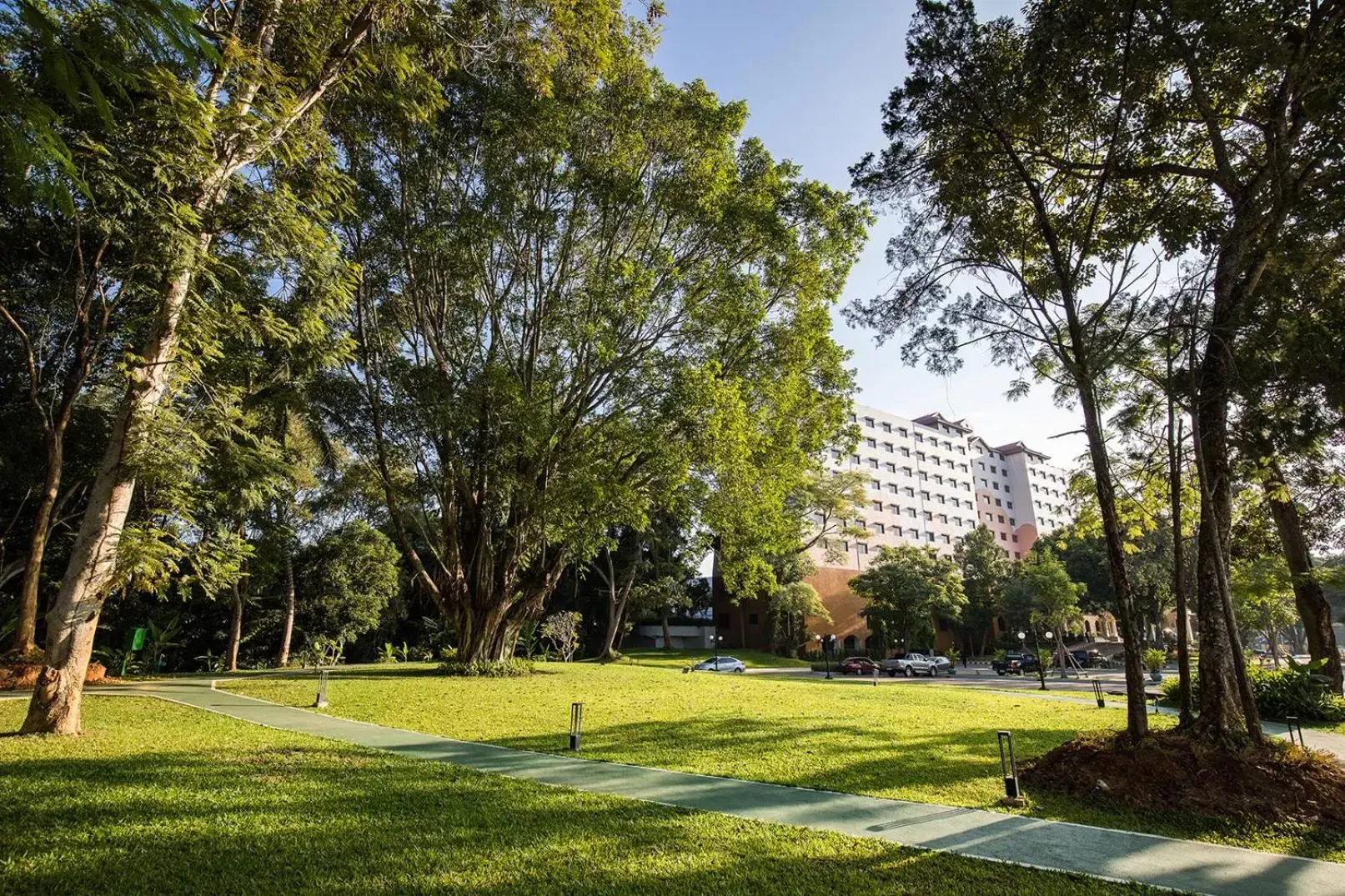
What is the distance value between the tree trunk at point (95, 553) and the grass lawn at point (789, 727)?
390cm

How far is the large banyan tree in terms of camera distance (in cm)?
1562

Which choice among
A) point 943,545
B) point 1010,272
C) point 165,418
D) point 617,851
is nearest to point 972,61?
point 1010,272

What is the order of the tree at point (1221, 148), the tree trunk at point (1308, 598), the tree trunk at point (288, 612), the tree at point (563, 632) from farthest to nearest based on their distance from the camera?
1. the tree at point (563, 632)
2. the tree trunk at point (288, 612)
3. the tree trunk at point (1308, 598)
4. the tree at point (1221, 148)

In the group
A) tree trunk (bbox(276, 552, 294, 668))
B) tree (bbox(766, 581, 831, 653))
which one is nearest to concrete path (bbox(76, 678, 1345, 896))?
tree trunk (bbox(276, 552, 294, 668))

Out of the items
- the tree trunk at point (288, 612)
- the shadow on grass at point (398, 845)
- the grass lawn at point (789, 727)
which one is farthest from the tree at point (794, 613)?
the shadow on grass at point (398, 845)

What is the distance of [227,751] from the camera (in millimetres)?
7664

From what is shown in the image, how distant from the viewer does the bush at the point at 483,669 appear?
1842 cm

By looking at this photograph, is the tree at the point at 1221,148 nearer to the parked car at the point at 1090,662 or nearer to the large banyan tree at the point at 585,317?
the large banyan tree at the point at 585,317

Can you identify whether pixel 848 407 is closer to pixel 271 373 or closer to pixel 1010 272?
pixel 1010 272

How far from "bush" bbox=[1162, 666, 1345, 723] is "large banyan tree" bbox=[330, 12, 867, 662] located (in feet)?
36.2

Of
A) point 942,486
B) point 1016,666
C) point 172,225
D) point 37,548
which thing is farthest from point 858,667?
point 942,486

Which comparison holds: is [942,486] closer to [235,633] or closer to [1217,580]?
[235,633]

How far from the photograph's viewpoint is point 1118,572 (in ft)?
27.0

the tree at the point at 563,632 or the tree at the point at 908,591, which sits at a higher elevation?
the tree at the point at 908,591
